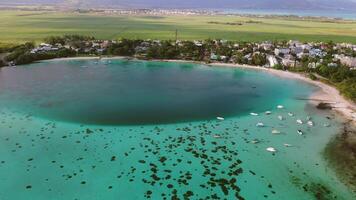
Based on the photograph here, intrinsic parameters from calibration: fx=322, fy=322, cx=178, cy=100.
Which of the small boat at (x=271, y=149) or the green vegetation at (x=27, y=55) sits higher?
the green vegetation at (x=27, y=55)

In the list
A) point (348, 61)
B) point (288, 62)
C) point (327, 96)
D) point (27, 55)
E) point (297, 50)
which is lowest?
point (327, 96)

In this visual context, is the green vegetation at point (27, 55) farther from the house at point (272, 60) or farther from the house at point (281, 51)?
the house at point (281, 51)

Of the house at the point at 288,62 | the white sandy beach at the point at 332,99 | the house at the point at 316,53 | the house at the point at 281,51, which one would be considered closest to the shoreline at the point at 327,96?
the white sandy beach at the point at 332,99

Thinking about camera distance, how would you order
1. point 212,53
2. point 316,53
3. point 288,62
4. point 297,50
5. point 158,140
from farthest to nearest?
1. point 212,53
2. point 297,50
3. point 316,53
4. point 288,62
5. point 158,140

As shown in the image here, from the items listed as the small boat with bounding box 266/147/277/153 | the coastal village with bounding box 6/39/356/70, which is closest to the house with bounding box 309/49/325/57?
the coastal village with bounding box 6/39/356/70

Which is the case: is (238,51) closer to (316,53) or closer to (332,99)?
(316,53)

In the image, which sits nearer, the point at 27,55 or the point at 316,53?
the point at 27,55

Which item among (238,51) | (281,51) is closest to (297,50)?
(281,51)

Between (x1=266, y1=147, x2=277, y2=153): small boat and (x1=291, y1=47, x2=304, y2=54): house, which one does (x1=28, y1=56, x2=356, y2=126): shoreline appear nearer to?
Result: (x1=291, y1=47, x2=304, y2=54): house
